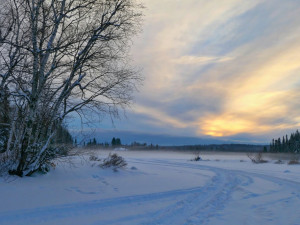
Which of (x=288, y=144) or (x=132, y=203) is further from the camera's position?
(x=288, y=144)

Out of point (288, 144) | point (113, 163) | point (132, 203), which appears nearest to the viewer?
point (132, 203)

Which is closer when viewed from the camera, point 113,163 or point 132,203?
point 132,203

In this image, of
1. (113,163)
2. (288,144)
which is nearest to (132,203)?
(113,163)

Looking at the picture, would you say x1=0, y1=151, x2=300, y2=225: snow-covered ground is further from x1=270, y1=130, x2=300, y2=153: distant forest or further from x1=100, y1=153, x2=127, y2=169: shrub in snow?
x1=270, y1=130, x2=300, y2=153: distant forest

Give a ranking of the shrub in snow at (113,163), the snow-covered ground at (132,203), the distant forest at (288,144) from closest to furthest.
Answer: the snow-covered ground at (132,203) < the shrub in snow at (113,163) < the distant forest at (288,144)

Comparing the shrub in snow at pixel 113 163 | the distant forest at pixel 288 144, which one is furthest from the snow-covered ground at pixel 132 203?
the distant forest at pixel 288 144

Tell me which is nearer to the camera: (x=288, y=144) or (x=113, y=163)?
(x=113, y=163)

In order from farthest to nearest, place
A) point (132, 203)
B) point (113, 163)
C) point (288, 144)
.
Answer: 1. point (288, 144)
2. point (113, 163)
3. point (132, 203)

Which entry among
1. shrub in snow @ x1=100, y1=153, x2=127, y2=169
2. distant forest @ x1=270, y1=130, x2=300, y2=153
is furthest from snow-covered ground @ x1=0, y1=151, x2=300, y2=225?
distant forest @ x1=270, y1=130, x2=300, y2=153

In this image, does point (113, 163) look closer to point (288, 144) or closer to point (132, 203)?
point (132, 203)

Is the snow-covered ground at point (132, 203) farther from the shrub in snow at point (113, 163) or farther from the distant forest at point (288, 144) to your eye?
the distant forest at point (288, 144)

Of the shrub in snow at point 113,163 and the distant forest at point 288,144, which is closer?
the shrub in snow at point 113,163

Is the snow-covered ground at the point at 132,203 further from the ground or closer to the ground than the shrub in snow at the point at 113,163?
closer to the ground

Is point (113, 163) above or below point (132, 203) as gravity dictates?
above
